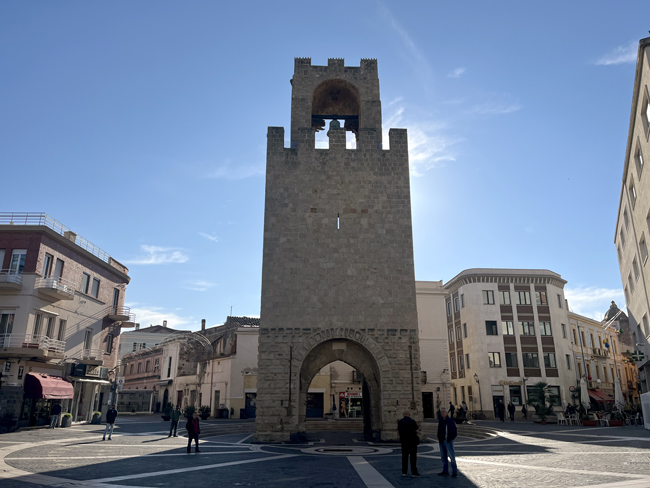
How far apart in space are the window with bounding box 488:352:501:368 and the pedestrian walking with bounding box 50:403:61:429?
1277 inches

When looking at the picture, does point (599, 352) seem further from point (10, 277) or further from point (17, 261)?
point (10, 277)

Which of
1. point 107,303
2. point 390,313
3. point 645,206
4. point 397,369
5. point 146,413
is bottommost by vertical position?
point 146,413

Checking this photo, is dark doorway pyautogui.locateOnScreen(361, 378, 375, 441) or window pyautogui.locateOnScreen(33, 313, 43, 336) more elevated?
window pyautogui.locateOnScreen(33, 313, 43, 336)

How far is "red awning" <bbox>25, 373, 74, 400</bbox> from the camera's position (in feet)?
80.8

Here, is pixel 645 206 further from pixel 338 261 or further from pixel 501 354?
pixel 501 354

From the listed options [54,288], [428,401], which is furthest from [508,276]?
[54,288]

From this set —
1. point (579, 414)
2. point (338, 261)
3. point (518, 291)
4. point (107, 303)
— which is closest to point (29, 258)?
point (107, 303)

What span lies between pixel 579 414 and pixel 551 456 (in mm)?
20079

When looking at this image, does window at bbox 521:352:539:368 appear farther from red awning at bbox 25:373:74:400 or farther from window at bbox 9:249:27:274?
window at bbox 9:249:27:274

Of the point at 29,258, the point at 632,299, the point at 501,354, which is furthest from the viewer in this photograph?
Result: the point at 501,354

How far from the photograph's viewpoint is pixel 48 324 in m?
26.9

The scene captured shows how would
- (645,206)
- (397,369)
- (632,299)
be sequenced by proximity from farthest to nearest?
(632,299) < (645,206) < (397,369)

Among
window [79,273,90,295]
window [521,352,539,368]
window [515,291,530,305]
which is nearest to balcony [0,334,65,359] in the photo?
window [79,273,90,295]

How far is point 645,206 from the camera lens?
23.0 metres
